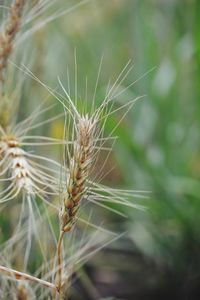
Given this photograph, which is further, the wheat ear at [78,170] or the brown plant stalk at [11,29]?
the brown plant stalk at [11,29]

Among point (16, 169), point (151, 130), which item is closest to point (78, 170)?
point (16, 169)

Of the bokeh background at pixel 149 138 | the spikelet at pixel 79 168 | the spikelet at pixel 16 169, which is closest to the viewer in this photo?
the spikelet at pixel 79 168

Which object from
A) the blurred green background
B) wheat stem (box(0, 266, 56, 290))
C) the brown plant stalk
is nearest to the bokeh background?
the blurred green background

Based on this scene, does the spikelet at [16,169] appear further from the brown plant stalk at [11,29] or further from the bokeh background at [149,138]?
the bokeh background at [149,138]

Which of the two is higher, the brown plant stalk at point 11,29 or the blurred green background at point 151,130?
the brown plant stalk at point 11,29

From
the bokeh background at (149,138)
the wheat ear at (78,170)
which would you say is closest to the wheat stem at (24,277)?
the wheat ear at (78,170)

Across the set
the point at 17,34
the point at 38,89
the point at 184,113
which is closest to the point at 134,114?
the point at 184,113

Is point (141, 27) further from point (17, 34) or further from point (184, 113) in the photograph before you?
point (17, 34)

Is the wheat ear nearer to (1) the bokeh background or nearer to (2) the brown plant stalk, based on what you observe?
(2) the brown plant stalk
